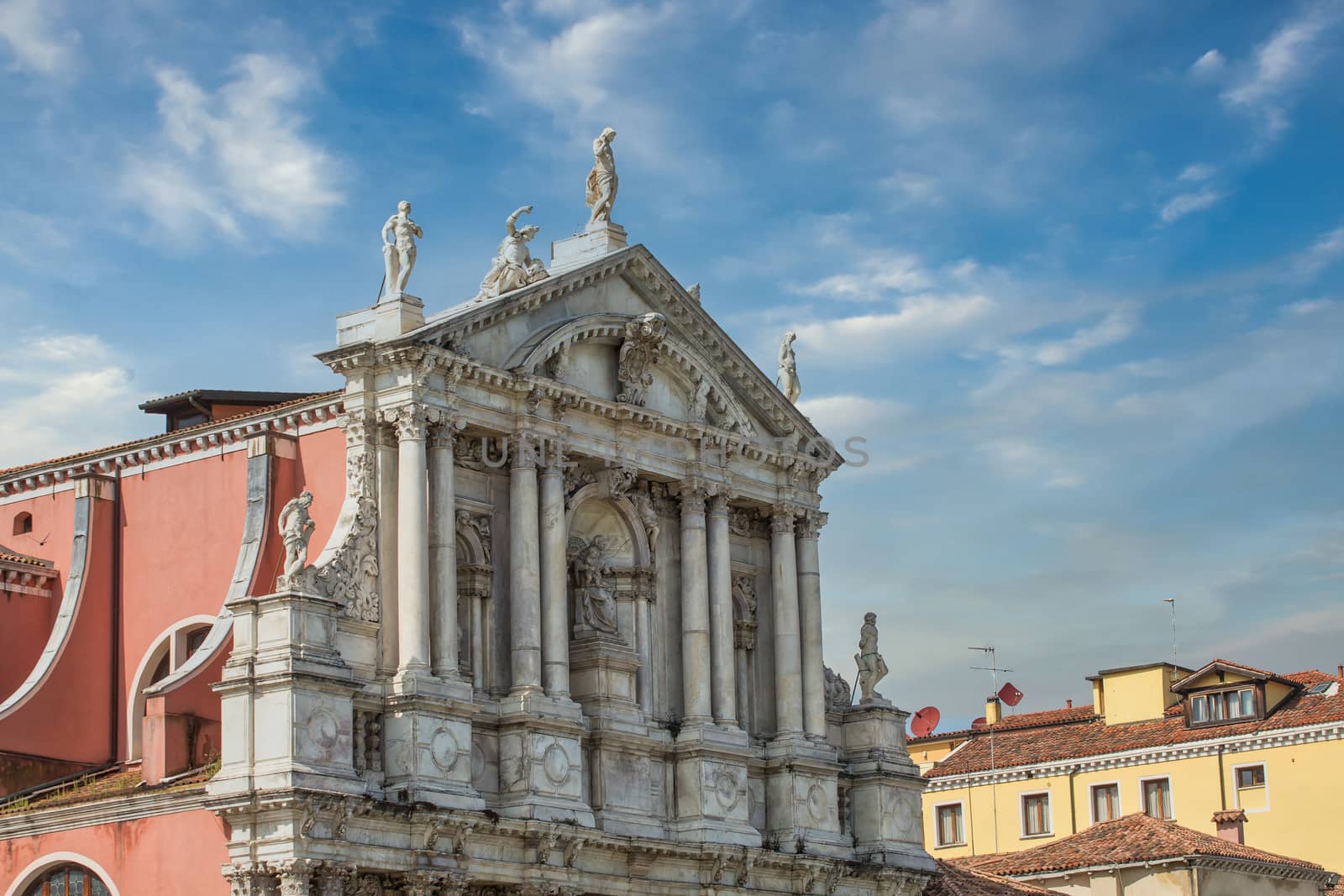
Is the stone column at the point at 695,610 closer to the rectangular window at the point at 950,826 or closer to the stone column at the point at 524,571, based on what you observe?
the stone column at the point at 524,571

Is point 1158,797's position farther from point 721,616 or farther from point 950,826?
point 721,616

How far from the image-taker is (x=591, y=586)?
31531 millimetres

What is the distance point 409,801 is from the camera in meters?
27.2

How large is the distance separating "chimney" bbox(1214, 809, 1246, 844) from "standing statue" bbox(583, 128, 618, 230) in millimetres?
19965

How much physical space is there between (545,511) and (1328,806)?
70.3ft

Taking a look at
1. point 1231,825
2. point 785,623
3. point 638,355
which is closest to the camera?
point 638,355

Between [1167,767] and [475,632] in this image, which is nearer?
[475,632]

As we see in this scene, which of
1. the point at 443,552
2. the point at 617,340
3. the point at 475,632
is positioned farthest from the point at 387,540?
the point at 617,340

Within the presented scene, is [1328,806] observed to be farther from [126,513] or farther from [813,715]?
[126,513]

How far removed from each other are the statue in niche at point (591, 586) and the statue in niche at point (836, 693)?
4826 mm

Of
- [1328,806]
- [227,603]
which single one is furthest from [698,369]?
[1328,806]

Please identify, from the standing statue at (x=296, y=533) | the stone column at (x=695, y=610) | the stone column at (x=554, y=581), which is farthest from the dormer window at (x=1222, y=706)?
the standing statue at (x=296, y=533)

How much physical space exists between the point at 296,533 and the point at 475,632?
141 inches

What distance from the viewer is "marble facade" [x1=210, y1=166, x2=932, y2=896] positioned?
26688 millimetres
